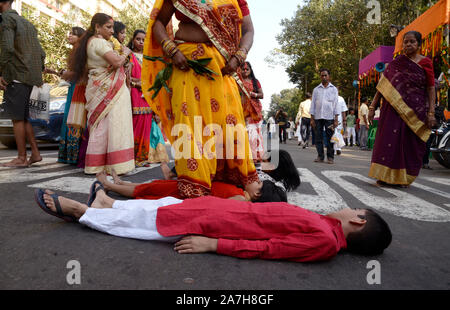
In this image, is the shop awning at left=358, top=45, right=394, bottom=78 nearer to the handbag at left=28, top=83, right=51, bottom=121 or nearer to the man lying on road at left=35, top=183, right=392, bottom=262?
the handbag at left=28, top=83, right=51, bottom=121

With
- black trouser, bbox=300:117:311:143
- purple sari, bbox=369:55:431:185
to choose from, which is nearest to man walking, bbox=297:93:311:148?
black trouser, bbox=300:117:311:143

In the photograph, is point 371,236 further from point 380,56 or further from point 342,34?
point 342,34

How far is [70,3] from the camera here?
33156 millimetres

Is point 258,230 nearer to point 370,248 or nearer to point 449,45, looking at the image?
point 370,248

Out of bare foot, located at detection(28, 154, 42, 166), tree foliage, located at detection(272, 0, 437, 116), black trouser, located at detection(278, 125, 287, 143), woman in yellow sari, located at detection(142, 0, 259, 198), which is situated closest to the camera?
woman in yellow sari, located at detection(142, 0, 259, 198)

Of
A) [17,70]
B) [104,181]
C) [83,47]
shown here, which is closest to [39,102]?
[17,70]

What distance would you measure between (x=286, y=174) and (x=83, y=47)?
2.84 metres

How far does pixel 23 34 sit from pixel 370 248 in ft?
15.9

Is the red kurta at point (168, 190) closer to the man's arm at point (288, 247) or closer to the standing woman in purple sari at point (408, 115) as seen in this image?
the man's arm at point (288, 247)

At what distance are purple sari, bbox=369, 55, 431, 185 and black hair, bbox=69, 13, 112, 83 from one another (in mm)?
3686

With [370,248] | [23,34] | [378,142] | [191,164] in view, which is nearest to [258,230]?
[370,248]

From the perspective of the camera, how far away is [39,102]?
4953mm

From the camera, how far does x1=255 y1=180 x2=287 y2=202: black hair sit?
259 centimetres

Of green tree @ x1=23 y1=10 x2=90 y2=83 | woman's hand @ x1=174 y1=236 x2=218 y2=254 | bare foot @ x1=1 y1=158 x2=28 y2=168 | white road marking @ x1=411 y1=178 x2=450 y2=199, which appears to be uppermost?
green tree @ x1=23 y1=10 x2=90 y2=83
